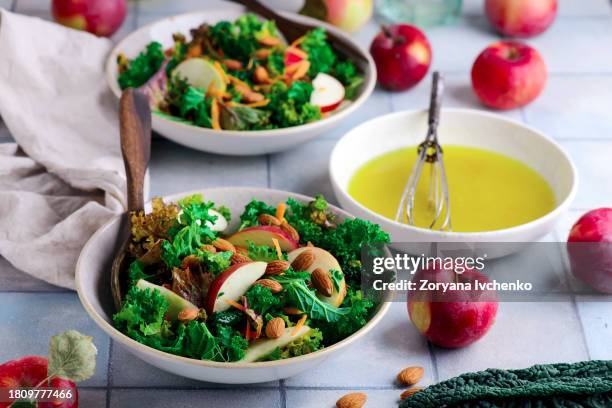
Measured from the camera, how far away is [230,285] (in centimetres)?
123

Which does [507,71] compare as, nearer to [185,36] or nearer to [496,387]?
[185,36]

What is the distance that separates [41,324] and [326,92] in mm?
678

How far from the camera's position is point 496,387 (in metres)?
1.23

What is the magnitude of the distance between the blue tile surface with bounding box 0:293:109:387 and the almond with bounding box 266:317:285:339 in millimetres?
258

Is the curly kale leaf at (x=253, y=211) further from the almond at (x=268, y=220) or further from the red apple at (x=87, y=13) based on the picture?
the red apple at (x=87, y=13)

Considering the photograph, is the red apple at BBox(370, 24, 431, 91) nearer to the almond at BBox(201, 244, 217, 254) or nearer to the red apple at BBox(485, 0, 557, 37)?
the red apple at BBox(485, 0, 557, 37)

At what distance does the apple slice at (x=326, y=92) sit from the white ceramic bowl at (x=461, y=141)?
0.09m

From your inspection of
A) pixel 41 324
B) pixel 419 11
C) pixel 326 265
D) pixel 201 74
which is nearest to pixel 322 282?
pixel 326 265

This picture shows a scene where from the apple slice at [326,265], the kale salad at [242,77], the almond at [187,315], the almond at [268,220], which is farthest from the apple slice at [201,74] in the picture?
the almond at [187,315]

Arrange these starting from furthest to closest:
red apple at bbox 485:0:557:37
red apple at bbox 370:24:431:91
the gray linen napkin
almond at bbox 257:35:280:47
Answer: red apple at bbox 485:0:557:37 < red apple at bbox 370:24:431:91 < almond at bbox 257:35:280:47 < the gray linen napkin

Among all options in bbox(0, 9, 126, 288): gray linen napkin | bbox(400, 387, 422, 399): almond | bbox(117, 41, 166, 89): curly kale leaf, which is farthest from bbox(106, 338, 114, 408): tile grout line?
bbox(117, 41, 166, 89): curly kale leaf

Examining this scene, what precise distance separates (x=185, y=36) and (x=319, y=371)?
0.88m

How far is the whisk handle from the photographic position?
1648 mm

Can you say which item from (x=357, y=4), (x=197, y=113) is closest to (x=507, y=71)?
(x=357, y=4)
